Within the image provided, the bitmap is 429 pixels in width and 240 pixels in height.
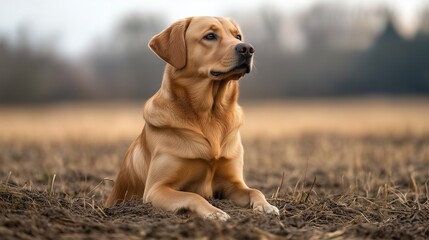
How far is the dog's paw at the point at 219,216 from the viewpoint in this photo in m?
Result: 4.20

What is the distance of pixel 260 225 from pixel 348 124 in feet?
51.3

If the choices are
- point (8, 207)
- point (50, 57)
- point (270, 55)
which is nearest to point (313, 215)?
point (8, 207)

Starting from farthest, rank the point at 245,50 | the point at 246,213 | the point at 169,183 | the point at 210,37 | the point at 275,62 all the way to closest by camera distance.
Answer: the point at 275,62 → the point at 210,37 → the point at 169,183 → the point at 245,50 → the point at 246,213

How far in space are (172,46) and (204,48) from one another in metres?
0.29

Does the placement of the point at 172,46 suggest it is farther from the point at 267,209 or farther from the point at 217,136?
the point at 267,209

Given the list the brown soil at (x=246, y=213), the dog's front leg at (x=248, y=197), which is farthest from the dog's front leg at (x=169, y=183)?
the dog's front leg at (x=248, y=197)

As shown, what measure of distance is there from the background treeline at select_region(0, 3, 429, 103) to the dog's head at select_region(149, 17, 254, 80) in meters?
37.6

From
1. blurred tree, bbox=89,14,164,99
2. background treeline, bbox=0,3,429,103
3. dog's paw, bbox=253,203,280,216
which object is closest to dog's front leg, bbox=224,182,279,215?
dog's paw, bbox=253,203,280,216

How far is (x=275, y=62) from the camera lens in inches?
2028

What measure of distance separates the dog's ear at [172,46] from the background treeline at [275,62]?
1480 inches

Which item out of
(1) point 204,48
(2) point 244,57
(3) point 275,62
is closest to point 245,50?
(2) point 244,57

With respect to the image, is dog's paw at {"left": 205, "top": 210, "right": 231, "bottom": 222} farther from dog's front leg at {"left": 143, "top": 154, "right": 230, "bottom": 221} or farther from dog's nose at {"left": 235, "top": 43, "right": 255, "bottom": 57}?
dog's nose at {"left": 235, "top": 43, "right": 255, "bottom": 57}

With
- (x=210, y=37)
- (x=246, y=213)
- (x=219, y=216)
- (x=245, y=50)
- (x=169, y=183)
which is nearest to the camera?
(x=219, y=216)

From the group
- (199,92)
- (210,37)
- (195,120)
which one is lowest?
(195,120)
